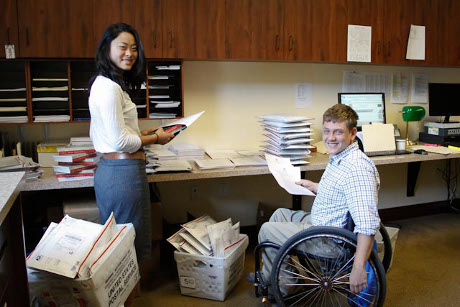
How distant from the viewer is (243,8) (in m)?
2.79

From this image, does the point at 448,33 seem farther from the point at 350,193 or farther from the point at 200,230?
the point at 200,230

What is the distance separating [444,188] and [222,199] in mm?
2337

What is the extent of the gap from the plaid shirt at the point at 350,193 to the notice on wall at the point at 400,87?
6.82ft

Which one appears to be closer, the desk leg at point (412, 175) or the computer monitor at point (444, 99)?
the computer monitor at point (444, 99)

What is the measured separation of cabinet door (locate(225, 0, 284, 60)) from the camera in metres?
2.78

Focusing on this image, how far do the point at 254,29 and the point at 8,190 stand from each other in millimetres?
1977

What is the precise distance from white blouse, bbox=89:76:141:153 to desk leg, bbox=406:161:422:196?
284cm

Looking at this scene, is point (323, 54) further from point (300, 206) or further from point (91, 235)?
point (91, 235)

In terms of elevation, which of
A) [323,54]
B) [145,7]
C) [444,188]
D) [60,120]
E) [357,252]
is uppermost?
[145,7]

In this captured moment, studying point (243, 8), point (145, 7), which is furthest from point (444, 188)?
point (145, 7)

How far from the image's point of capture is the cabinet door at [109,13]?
2.51 meters

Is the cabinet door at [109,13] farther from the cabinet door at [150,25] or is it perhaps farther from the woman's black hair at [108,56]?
the woman's black hair at [108,56]

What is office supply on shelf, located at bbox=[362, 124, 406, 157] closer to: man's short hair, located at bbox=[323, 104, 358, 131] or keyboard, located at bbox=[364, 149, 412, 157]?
keyboard, located at bbox=[364, 149, 412, 157]

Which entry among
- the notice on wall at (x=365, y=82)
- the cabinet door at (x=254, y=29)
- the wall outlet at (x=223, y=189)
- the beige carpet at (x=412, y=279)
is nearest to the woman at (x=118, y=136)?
the beige carpet at (x=412, y=279)
